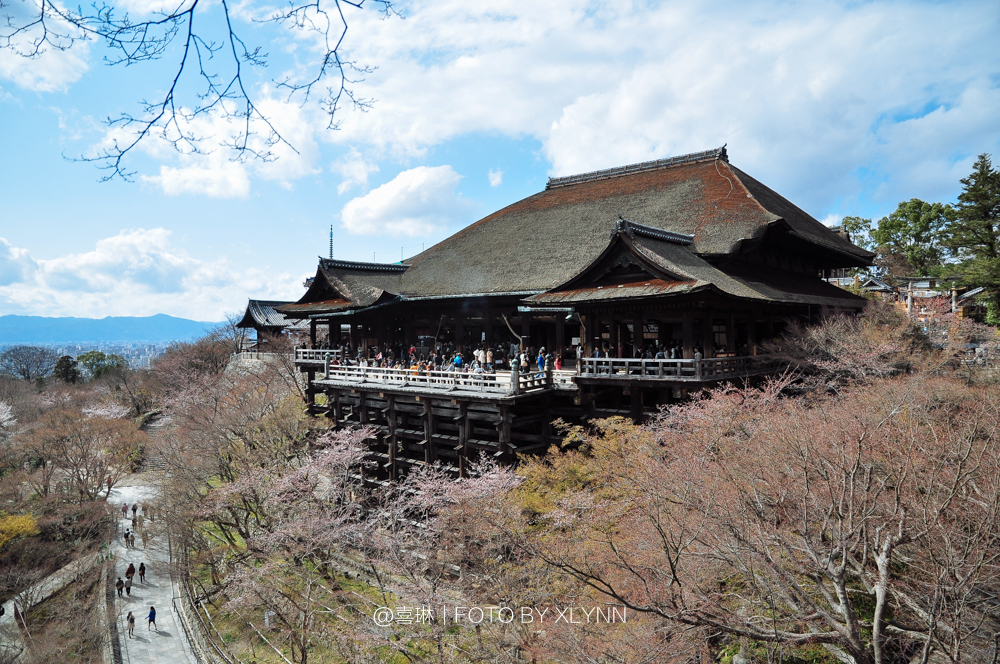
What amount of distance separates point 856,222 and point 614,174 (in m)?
33.8

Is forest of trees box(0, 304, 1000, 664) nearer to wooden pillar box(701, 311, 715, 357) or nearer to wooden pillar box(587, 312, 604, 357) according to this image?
wooden pillar box(701, 311, 715, 357)

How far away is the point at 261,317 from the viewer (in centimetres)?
4838

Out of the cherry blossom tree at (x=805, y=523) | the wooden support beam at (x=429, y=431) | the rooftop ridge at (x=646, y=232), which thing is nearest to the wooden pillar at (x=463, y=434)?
the wooden support beam at (x=429, y=431)

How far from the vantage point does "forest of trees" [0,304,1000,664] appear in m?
7.40

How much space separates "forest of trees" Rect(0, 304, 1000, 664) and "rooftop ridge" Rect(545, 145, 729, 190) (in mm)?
10421

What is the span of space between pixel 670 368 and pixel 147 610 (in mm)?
24284

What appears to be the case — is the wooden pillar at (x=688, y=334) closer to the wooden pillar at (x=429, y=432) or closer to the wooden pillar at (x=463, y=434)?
the wooden pillar at (x=463, y=434)

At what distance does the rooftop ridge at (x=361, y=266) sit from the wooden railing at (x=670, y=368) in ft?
51.0

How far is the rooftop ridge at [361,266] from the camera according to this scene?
2725cm

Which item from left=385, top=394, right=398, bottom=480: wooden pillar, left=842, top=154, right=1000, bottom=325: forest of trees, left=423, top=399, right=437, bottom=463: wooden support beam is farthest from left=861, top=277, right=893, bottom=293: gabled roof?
left=385, top=394, right=398, bottom=480: wooden pillar

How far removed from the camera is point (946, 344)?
1938 centimetres

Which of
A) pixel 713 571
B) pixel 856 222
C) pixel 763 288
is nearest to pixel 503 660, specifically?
pixel 713 571

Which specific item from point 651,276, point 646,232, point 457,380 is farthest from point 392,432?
point 646,232

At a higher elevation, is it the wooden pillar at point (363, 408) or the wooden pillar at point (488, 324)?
the wooden pillar at point (488, 324)
